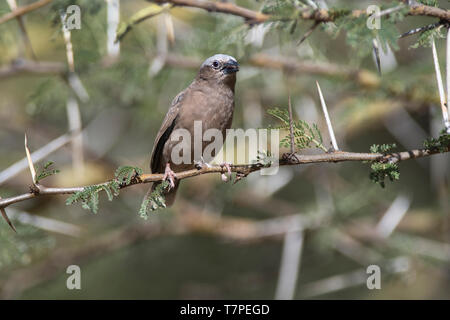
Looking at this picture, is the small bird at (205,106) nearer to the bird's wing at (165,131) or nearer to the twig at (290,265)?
the bird's wing at (165,131)

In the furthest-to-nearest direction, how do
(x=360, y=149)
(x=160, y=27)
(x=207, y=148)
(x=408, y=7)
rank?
(x=360, y=149)
(x=160, y=27)
(x=207, y=148)
(x=408, y=7)

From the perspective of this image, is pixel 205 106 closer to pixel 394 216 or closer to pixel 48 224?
pixel 48 224

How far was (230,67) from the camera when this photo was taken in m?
4.49

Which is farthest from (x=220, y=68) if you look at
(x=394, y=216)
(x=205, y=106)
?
(x=394, y=216)

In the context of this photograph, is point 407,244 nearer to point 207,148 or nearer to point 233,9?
point 207,148

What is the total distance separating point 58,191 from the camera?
7.94 ft

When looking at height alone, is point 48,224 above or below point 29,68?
below

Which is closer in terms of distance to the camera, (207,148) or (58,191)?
(58,191)

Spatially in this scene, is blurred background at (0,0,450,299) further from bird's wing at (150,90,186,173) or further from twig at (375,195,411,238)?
bird's wing at (150,90,186,173)

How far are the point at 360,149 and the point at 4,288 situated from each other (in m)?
5.62

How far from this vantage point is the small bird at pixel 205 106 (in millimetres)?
4621

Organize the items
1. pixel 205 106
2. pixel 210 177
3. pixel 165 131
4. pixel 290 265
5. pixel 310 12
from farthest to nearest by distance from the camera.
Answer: pixel 210 177 < pixel 290 265 < pixel 165 131 < pixel 205 106 < pixel 310 12

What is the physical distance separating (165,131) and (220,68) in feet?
2.54

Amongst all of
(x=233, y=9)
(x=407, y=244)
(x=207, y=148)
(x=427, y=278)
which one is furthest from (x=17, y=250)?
(x=427, y=278)
